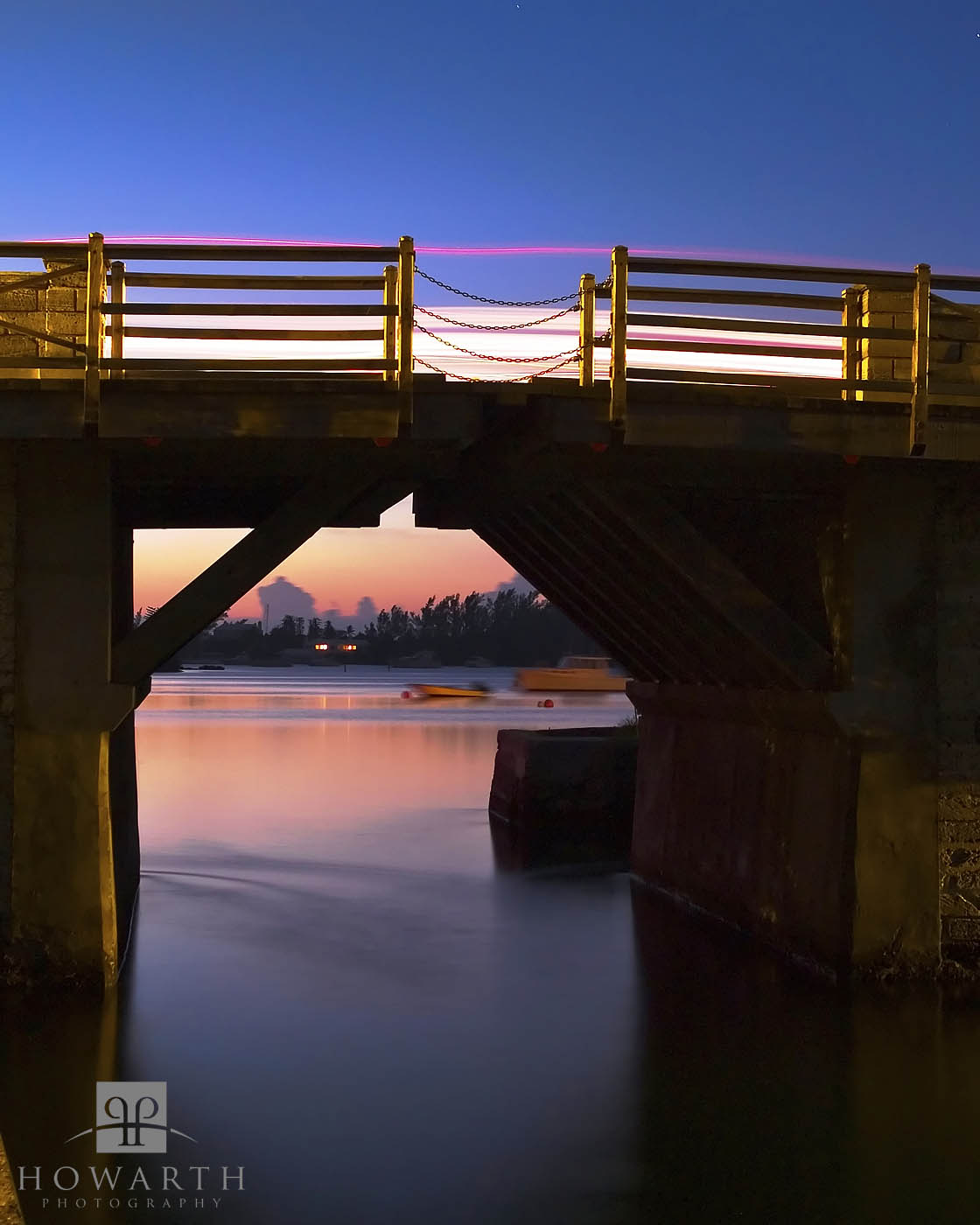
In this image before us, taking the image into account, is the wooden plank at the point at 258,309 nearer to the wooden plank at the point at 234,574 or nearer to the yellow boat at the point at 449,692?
the wooden plank at the point at 234,574

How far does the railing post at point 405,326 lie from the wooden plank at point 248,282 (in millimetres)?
238

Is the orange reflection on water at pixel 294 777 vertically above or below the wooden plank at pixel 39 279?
below

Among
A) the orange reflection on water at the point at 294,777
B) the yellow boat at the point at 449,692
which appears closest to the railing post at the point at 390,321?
the orange reflection on water at the point at 294,777

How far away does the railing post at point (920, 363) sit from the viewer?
1098 cm

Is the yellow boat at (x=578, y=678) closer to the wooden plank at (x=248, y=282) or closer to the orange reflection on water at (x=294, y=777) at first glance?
the orange reflection on water at (x=294, y=777)

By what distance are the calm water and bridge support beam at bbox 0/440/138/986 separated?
0.65 m

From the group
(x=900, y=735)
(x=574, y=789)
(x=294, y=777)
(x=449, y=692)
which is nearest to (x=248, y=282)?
(x=900, y=735)

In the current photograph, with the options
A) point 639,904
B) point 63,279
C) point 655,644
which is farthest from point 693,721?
point 63,279

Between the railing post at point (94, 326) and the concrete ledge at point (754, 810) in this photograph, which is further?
the concrete ledge at point (754, 810)

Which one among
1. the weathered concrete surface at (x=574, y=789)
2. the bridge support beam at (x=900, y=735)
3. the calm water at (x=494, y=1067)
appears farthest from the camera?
the weathered concrete surface at (x=574, y=789)

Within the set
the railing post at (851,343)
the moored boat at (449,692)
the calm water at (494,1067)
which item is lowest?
the moored boat at (449,692)

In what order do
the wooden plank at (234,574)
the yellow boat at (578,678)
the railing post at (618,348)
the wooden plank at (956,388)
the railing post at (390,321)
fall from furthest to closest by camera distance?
1. the yellow boat at (578,678)
2. the wooden plank at (956,388)
3. the wooden plank at (234,574)
4. the railing post at (390,321)
5. the railing post at (618,348)

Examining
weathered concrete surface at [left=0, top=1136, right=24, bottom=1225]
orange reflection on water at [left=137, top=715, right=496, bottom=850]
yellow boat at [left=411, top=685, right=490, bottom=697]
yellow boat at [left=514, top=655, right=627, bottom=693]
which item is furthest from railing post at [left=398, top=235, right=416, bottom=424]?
yellow boat at [left=411, top=685, right=490, bottom=697]

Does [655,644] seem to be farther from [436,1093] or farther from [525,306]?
[436,1093]
